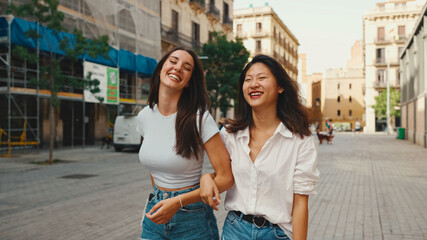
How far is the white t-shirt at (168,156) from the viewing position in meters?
2.13

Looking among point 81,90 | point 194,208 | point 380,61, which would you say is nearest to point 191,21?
point 81,90

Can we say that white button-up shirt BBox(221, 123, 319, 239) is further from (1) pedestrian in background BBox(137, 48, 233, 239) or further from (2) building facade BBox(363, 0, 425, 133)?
(2) building facade BBox(363, 0, 425, 133)

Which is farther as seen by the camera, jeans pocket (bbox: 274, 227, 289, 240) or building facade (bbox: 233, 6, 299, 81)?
building facade (bbox: 233, 6, 299, 81)

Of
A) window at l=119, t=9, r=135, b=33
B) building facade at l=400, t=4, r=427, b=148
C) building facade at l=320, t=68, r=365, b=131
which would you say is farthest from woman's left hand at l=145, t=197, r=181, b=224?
building facade at l=320, t=68, r=365, b=131

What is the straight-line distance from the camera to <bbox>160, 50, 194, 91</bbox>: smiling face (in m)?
2.22

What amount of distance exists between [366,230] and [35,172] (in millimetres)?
9568

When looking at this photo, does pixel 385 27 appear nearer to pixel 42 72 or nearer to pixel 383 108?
pixel 383 108

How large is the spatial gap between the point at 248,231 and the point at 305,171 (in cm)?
42

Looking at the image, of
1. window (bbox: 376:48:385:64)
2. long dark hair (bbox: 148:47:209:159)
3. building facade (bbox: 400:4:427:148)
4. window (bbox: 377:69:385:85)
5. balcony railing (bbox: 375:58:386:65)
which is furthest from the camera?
window (bbox: 377:69:385:85)

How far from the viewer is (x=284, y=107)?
2.10m

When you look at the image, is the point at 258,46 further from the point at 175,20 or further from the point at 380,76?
the point at 175,20

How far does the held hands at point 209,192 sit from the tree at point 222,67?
2476cm

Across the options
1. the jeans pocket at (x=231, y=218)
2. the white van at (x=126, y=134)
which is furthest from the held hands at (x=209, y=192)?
the white van at (x=126, y=134)

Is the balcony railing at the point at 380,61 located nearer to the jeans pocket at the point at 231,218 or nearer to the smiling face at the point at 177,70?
the smiling face at the point at 177,70
